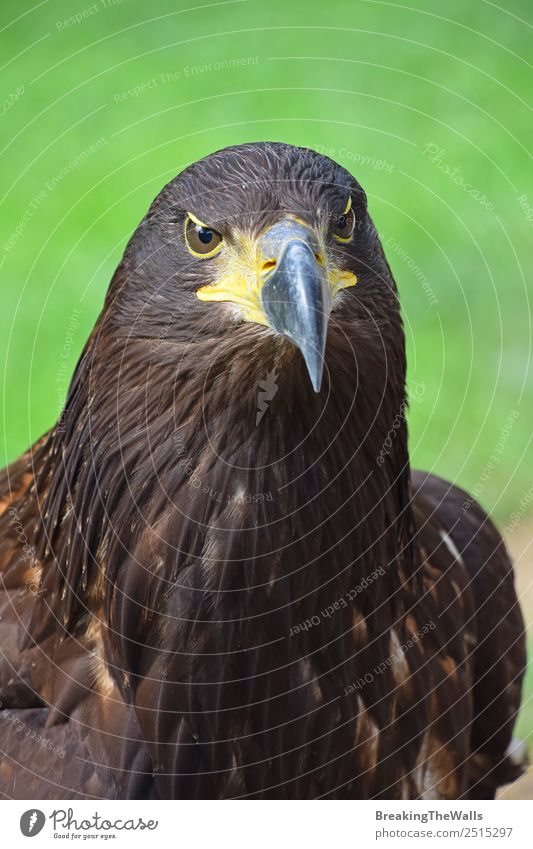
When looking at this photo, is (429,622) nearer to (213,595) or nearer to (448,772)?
(448,772)

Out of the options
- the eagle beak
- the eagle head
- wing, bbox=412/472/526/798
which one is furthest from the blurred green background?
the eagle beak

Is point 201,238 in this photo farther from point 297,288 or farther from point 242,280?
point 297,288

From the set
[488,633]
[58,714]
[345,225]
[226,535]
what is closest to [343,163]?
[488,633]

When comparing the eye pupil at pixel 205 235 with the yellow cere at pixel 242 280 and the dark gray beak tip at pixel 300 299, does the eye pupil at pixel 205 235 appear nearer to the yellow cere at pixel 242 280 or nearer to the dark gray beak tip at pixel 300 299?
the yellow cere at pixel 242 280

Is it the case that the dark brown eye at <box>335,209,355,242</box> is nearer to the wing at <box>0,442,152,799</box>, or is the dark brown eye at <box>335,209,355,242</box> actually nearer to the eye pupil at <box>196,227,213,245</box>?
the eye pupil at <box>196,227,213,245</box>

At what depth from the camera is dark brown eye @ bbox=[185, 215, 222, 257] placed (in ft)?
4.42

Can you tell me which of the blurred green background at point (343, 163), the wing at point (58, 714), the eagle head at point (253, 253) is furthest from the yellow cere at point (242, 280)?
the blurred green background at point (343, 163)

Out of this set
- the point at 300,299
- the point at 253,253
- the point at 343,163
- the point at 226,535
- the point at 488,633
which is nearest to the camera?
the point at 300,299

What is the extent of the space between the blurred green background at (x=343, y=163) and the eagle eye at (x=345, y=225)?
68.6 inches

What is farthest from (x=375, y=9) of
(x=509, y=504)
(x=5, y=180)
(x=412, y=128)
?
(x=509, y=504)

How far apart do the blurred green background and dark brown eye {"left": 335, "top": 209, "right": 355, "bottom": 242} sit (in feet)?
5.72

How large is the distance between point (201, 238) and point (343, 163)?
2047 mm

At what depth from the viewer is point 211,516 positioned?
55.9 inches

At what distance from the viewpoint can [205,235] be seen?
4.43 feet
